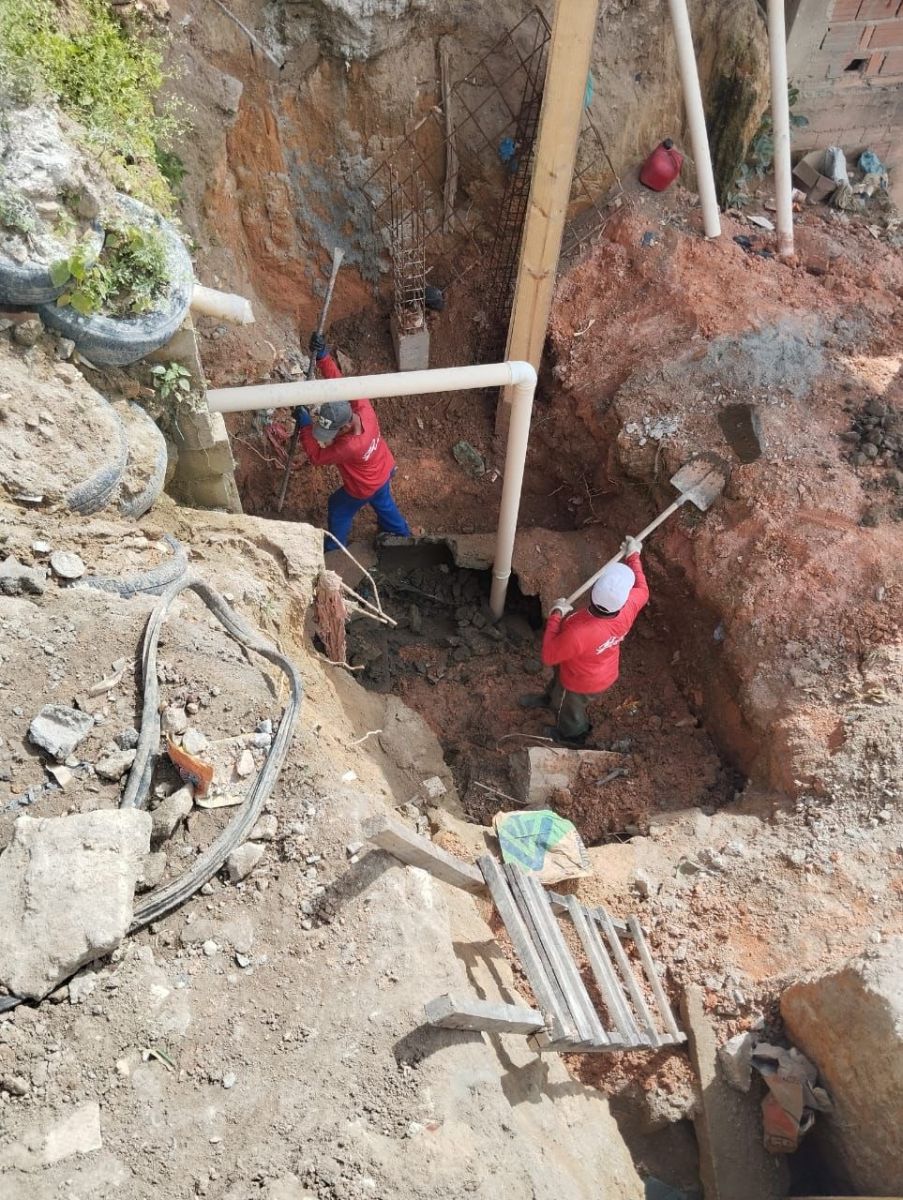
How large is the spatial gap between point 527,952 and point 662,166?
6.47 m

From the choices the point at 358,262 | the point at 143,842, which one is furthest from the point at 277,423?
the point at 143,842

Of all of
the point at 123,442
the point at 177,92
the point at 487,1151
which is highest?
the point at 177,92

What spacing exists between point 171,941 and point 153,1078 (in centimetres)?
45

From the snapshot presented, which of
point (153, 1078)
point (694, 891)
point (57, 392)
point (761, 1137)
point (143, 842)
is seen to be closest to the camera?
point (153, 1078)

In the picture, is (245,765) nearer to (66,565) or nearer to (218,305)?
(66,565)

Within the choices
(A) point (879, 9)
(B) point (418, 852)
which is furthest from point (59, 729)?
(A) point (879, 9)

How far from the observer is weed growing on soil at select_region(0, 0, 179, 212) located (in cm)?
344

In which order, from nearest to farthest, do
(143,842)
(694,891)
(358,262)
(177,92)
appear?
(143,842)
(694,891)
(177,92)
(358,262)

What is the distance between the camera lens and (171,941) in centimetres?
297

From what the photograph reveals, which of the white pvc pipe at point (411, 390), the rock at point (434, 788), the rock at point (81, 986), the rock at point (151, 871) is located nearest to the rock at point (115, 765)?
the rock at point (151, 871)

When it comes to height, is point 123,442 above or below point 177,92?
below

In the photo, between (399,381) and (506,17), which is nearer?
(399,381)

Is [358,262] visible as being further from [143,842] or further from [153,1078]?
[153,1078]

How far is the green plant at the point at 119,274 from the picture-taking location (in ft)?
11.5
